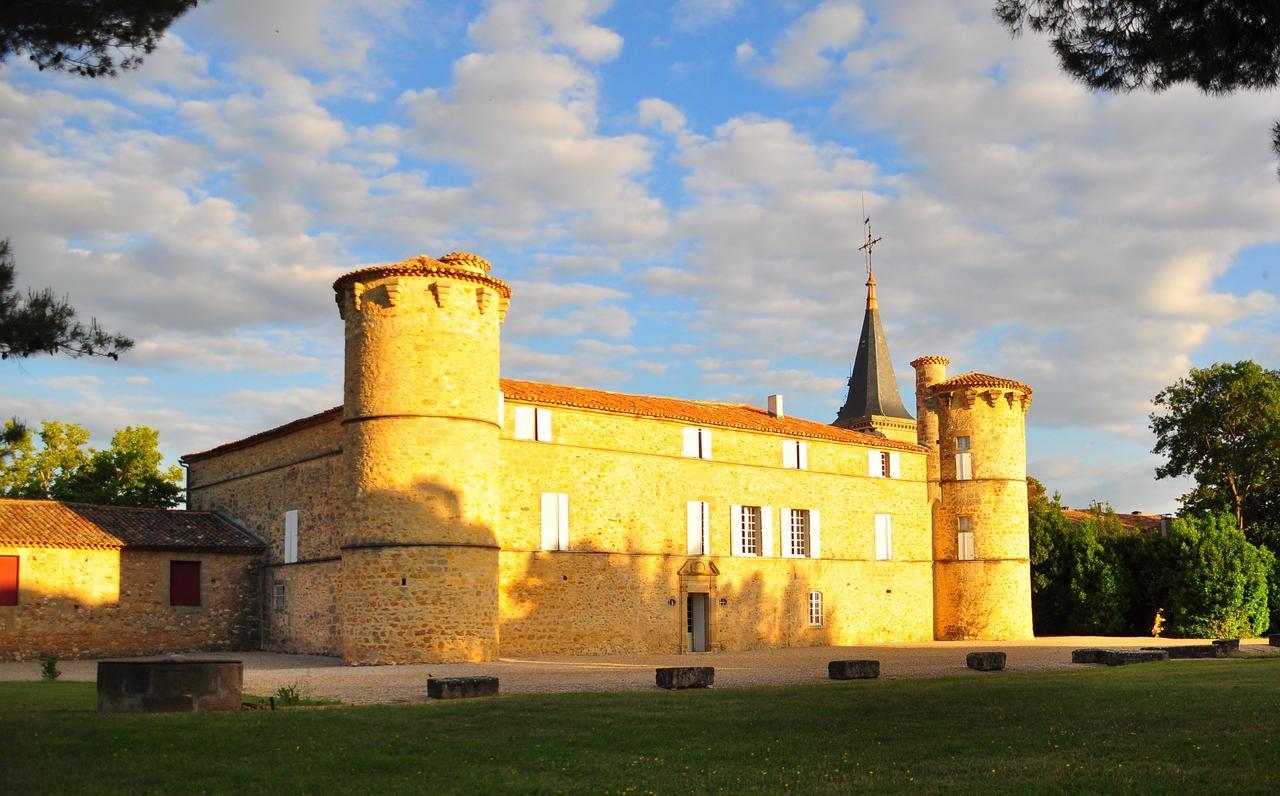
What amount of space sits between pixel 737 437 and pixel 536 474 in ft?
23.9

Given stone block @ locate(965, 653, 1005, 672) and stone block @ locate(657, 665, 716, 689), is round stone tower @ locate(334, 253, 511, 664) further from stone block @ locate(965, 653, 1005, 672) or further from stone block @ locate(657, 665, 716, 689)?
stone block @ locate(965, 653, 1005, 672)

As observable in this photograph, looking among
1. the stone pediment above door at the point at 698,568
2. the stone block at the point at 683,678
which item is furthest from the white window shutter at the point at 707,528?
the stone block at the point at 683,678

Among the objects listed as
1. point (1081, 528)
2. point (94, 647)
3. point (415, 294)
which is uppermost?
point (415, 294)

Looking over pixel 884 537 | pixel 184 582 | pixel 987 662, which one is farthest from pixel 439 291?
pixel 884 537

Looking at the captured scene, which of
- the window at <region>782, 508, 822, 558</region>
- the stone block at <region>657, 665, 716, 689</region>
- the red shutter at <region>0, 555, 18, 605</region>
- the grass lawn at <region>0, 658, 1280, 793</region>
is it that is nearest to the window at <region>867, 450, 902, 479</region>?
the window at <region>782, 508, 822, 558</region>

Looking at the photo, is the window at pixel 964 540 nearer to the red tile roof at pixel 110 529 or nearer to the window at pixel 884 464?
the window at pixel 884 464

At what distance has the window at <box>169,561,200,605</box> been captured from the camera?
29609mm

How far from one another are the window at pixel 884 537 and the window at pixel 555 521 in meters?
12.4

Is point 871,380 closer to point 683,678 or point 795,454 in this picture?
point 795,454

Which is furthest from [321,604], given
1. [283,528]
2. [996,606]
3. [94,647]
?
[996,606]

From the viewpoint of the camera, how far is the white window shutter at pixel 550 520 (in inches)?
1179

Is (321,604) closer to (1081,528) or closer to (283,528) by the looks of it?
(283,528)

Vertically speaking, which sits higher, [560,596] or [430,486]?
[430,486]

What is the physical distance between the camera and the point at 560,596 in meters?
30.0
